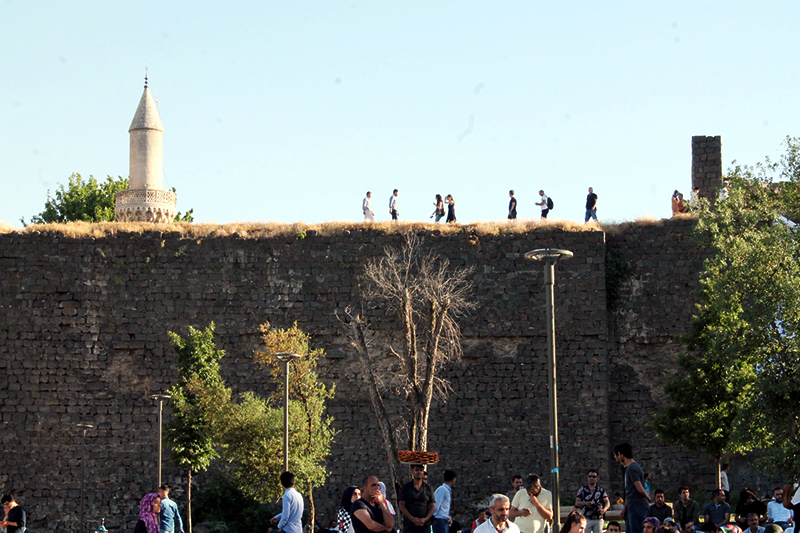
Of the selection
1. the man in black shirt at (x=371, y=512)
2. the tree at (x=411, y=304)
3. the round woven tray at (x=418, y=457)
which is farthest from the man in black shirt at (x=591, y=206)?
the man in black shirt at (x=371, y=512)

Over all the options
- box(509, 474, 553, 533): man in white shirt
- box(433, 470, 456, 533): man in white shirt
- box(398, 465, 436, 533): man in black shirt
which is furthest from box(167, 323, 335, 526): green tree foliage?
Answer: box(398, 465, 436, 533): man in black shirt

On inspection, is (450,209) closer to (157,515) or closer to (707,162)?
(707,162)

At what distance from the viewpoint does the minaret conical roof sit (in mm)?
44000

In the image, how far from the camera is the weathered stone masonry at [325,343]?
2739 cm

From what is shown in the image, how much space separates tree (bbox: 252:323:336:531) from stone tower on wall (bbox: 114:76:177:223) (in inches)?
682

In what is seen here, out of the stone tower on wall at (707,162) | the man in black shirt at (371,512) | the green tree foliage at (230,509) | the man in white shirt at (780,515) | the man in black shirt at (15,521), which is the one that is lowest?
the green tree foliage at (230,509)

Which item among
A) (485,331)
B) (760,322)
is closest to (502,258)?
A: (485,331)

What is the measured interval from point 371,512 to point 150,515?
4968 mm

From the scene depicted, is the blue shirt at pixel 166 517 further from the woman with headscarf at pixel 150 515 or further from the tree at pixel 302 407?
the tree at pixel 302 407

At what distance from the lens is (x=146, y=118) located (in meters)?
44.0

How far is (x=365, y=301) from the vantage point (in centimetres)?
2809

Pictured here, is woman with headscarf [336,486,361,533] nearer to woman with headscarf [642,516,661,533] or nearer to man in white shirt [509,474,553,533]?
man in white shirt [509,474,553,533]

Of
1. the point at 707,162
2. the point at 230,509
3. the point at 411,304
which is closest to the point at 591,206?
the point at 707,162

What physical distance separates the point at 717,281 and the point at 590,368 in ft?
24.8
